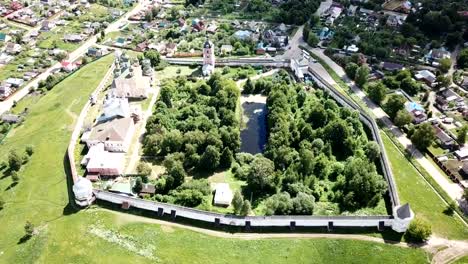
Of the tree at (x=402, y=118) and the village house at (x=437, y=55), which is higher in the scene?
the village house at (x=437, y=55)

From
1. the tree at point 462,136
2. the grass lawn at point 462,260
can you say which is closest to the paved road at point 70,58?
the grass lawn at point 462,260

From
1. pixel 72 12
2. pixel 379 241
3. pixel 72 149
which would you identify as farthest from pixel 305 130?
pixel 72 12

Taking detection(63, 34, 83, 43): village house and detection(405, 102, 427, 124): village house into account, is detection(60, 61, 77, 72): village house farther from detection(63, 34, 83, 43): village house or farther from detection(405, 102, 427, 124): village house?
detection(405, 102, 427, 124): village house

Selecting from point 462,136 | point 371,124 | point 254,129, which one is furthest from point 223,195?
point 462,136

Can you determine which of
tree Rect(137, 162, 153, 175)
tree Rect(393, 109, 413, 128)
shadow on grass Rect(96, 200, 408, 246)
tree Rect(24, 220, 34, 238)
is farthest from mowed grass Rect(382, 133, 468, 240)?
tree Rect(24, 220, 34, 238)

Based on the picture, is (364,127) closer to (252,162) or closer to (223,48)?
(252,162)

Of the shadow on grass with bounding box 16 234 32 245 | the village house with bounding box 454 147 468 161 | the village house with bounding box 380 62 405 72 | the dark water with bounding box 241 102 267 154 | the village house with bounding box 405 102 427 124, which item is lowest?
the shadow on grass with bounding box 16 234 32 245

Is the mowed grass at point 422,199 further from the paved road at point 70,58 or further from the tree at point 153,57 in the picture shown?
the paved road at point 70,58
